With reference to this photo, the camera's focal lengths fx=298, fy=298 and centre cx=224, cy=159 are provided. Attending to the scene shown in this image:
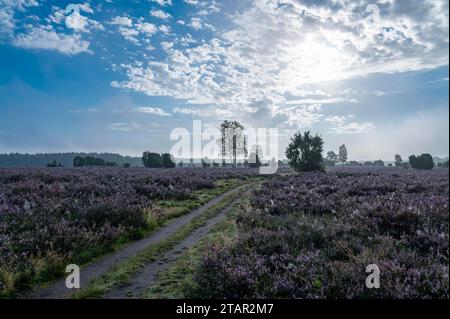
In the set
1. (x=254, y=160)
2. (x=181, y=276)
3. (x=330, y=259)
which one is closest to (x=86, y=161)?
(x=254, y=160)

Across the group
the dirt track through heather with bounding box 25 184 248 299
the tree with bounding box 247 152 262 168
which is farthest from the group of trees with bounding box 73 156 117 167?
the dirt track through heather with bounding box 25 184 248 299

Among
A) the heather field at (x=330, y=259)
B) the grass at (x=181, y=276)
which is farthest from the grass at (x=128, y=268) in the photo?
the heather field at (x=330, y=259)

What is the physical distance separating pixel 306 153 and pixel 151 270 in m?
45.1

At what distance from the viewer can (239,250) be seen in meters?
8.25

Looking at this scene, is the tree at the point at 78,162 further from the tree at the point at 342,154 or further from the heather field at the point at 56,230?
the tree at the point at 342,154

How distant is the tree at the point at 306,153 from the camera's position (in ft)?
162

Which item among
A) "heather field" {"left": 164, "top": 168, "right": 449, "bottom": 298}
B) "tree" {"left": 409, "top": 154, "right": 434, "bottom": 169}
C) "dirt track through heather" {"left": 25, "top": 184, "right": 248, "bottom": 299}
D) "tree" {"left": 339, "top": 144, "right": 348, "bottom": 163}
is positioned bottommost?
"dirt track through heather" {"left": 25, "top": 184, "right": 248, "bottom": 299}

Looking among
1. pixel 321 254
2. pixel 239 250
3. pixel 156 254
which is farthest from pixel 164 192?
pixel 321 254

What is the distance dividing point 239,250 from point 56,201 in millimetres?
10643

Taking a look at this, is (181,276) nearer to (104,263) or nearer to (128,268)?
(128,268)

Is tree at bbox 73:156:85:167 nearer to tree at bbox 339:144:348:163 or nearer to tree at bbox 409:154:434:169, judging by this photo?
tree at bbox 409:154:434:169

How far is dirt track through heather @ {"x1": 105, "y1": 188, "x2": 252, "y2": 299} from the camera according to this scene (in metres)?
6.46

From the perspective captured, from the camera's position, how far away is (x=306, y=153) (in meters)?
50.0

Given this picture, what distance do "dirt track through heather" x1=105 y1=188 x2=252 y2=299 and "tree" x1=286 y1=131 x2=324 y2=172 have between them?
131 ft
